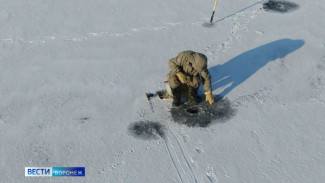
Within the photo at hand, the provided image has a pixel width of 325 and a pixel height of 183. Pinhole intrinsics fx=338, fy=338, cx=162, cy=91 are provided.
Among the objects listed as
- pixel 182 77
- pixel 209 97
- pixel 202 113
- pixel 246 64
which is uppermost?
pixel 246 64

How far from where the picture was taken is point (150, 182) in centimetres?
509

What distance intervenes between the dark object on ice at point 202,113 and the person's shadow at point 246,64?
0.30 meters

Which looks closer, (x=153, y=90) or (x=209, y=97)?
(x=209, y=97)

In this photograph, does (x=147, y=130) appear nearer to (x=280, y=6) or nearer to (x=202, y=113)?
(x=202, y=113)

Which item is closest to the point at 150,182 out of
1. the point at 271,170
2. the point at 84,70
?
the point at 271,170

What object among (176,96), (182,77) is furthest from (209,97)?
(182,77)

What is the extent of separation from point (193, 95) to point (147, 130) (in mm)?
1015

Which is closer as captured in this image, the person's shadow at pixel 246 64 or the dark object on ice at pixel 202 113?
the dark object on ice at pixel 202 113

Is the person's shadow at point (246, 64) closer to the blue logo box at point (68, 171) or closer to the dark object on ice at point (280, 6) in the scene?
the dark object on ice at point (280, 6)

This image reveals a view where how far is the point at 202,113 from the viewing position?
Answer: 6027mm

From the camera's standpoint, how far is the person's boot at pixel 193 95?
5863 mm

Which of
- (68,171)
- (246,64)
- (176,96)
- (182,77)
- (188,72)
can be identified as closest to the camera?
(68,171)

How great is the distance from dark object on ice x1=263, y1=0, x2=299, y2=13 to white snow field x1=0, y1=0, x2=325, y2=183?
17cm

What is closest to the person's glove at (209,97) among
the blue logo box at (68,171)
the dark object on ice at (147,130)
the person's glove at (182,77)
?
the person's glove at (182,77)
